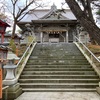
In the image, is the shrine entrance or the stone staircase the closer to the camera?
the stone staircase

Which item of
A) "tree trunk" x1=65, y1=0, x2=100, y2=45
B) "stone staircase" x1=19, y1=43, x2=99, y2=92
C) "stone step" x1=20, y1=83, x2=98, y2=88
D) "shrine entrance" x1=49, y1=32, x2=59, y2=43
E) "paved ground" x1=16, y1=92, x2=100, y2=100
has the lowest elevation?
"paved ground" x1=16, y1=92, x2=100, y2=100

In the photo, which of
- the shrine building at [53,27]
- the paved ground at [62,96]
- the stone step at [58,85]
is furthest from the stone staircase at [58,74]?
the shrine building at [53,27]

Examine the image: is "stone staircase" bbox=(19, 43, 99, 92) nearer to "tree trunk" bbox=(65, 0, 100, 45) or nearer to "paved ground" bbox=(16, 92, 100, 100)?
"paved ground" bbox=(16, 92, 100, 100)

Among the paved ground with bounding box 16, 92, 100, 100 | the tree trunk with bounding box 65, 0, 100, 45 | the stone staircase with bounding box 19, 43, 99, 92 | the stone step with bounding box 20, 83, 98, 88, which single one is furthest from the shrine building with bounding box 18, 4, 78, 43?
the tree trunk with bounding box 65, 0, 100, 45

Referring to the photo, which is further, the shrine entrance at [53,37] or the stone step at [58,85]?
the shrine entrance at [53,37]

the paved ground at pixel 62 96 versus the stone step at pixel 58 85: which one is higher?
the stone step at pixel 58 85

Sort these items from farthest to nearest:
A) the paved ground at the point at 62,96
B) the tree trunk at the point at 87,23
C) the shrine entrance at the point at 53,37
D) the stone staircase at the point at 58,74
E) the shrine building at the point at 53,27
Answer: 1. the shrine entrance at the point at 53,37
2. the shrine building at the point at 53,27
3. the stone staircase at the point at 58,74
4. the paved ground at the point at 62,96
5. the tree trunk at the point at 87,23

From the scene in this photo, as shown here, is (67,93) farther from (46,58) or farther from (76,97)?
(46,58)

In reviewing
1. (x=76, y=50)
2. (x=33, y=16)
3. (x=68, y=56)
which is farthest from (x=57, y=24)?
(x=68, y=56)

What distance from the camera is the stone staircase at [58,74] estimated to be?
8312mm

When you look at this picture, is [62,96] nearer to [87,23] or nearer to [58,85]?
[58,85]

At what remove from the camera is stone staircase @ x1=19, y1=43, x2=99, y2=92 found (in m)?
8.31

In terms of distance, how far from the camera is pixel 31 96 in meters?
7.12

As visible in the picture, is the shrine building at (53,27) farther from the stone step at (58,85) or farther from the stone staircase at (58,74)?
the stone step at (58,85)
